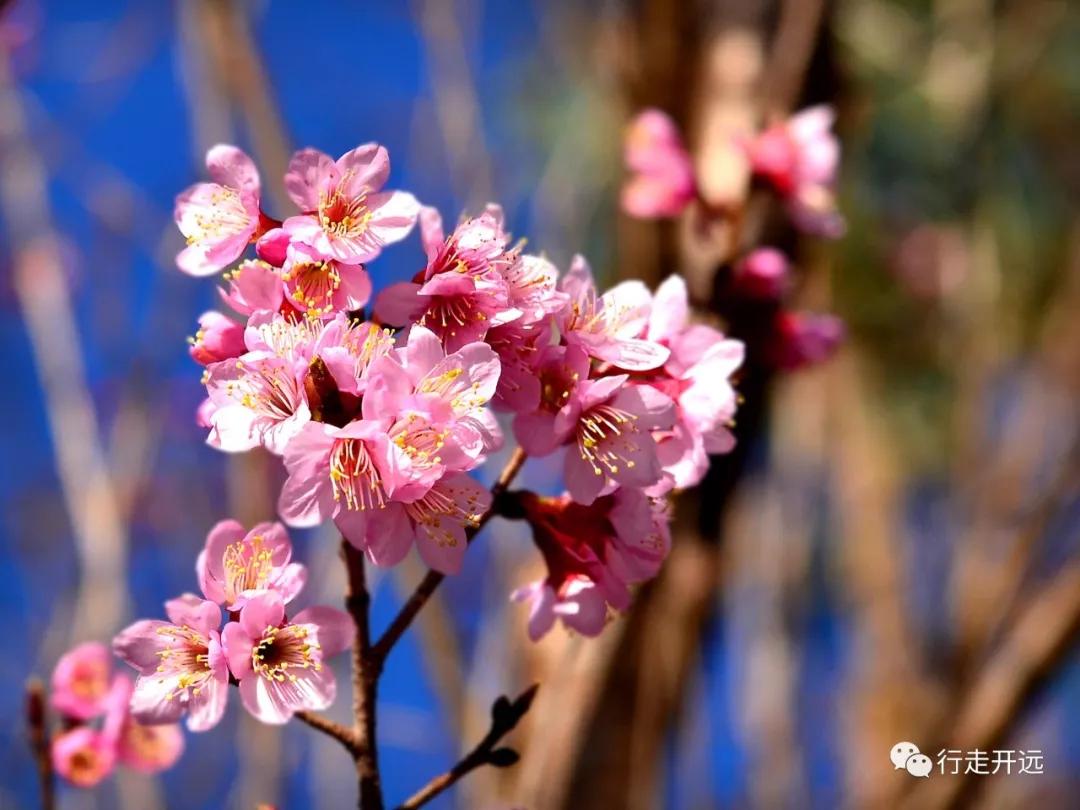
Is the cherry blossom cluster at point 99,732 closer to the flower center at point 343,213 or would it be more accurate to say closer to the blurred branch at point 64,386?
the flower center at point 343,213

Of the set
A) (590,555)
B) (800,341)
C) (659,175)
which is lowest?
(590,555)

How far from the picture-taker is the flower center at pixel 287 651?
0.58 metres

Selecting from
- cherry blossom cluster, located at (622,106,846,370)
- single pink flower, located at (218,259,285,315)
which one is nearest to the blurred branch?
cherry blossom cluster, located at (622,106,846,370)

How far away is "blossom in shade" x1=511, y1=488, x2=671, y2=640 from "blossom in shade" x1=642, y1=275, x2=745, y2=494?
34 mm

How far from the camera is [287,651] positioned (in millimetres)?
589

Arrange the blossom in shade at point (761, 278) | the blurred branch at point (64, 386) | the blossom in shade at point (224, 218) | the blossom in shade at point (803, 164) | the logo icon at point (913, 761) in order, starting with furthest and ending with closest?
the blurred branch at point (64, 386) → the logo icon at point (913, 761) → the blossom in shade at point (803, 164) → the blossom in shade at point (761, 278) → the blossom in shade at point (224, 218)

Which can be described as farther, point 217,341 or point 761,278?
point 761,278

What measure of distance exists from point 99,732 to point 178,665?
0.30 meters

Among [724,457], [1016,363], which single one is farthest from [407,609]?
[1016,363]

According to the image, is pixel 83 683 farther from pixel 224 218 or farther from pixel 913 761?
pixel 913 761

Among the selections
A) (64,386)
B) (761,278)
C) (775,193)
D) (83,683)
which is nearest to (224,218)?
(83,683)

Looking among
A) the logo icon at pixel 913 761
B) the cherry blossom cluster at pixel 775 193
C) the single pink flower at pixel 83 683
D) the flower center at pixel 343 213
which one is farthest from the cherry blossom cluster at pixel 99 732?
the logo icon at pixel 913 761

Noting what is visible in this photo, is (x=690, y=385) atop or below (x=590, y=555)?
atop

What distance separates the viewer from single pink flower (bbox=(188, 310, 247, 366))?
628mm
